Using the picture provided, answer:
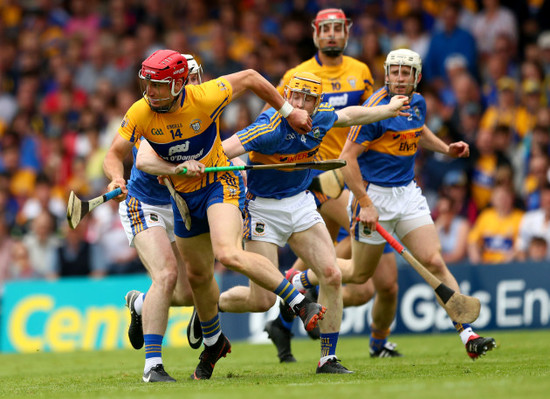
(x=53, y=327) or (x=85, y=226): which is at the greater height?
(x=85, y=226)

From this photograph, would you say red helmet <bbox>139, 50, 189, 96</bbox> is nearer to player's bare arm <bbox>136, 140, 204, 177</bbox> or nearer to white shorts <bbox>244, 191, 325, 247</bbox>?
player's bare arm <bbox>136, 140, 204, 177</bbox>

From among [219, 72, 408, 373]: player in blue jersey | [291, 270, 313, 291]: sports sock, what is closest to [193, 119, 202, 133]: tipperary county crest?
[219, 72, 408, 373]: player in blue jersey

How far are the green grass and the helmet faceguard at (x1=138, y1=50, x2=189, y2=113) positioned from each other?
219 centimetres

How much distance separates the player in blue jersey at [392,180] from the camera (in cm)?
916

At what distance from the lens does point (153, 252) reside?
822 cm

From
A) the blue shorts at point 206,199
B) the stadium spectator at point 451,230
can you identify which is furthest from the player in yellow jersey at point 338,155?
the stadium spectator at point 451,230

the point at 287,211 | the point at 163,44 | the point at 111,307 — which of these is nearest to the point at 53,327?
the point at 111,307

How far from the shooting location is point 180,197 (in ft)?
26.0

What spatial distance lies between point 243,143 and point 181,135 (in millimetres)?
595

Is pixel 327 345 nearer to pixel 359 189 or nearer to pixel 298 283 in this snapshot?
pixel 359 189

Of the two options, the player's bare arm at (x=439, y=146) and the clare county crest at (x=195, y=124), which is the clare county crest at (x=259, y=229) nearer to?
the clare county crest at (x=195, y=124)

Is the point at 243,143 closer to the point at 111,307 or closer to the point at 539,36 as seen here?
the point at 111,307

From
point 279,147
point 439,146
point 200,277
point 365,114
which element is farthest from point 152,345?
point 439,146

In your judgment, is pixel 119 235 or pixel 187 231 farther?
pixel 119 235
